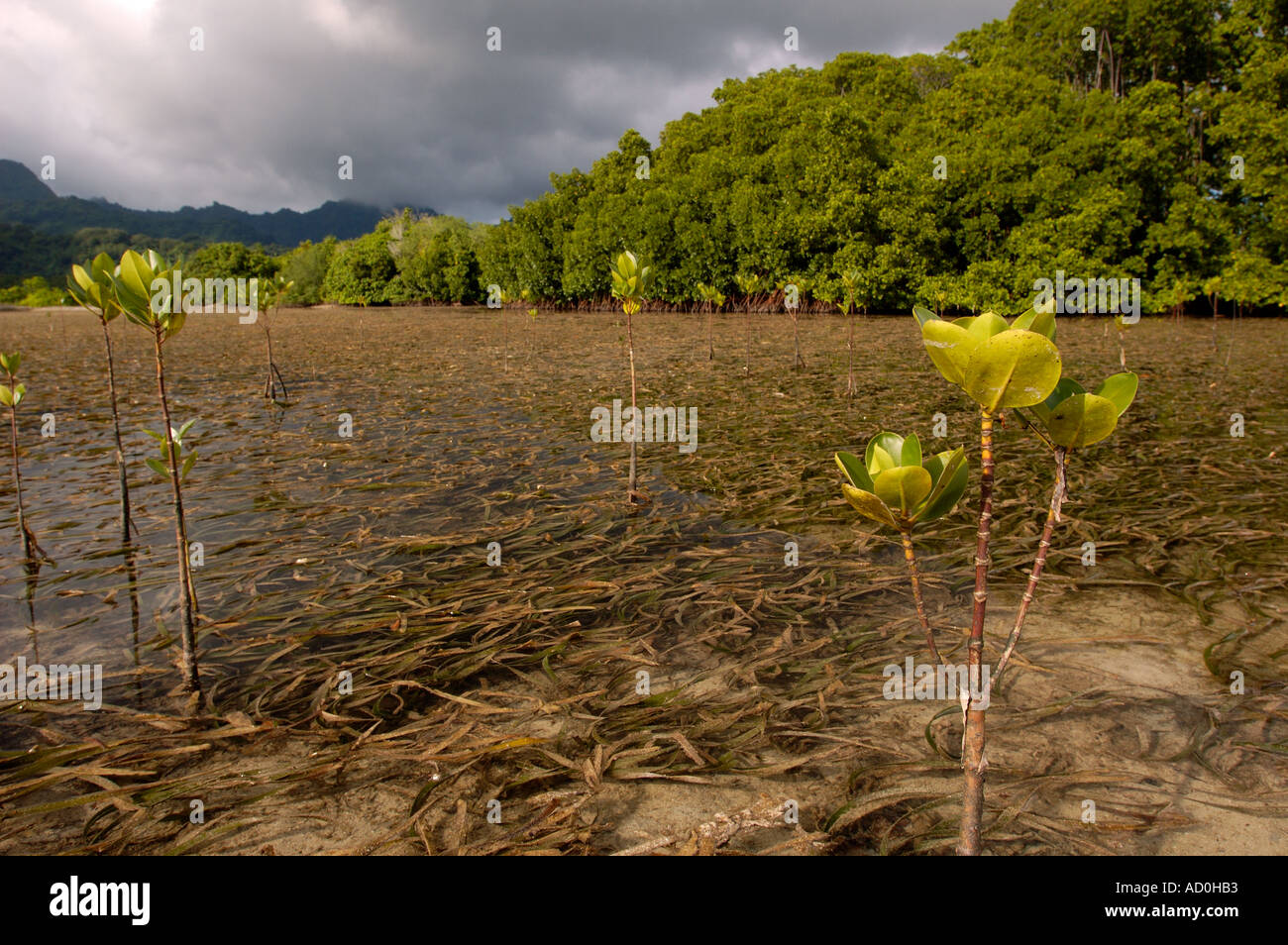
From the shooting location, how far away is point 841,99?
81.0ft

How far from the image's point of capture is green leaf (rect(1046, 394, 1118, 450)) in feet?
4.43

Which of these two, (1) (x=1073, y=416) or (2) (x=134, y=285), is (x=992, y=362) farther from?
(2) (x=134, y=285)

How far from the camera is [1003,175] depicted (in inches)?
875

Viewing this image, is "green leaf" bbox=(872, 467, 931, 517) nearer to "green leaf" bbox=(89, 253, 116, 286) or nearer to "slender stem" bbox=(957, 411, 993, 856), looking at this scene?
"slender stem" bbox=(957, 411, 993, 856)

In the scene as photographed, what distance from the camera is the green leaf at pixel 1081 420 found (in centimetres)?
135

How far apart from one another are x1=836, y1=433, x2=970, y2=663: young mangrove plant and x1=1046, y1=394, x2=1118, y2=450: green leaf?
20 centimetres

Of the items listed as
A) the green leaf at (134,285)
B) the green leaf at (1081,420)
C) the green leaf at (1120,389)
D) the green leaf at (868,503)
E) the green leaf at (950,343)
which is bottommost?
the green leaf at (868,503)

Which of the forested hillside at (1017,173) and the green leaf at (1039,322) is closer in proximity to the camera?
the green leaf at (1039,322)

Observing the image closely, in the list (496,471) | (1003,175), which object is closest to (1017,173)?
(1003,175)

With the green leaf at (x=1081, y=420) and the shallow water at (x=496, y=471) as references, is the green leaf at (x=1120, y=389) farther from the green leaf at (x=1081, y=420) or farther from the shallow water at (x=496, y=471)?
the shallow water at (x=496, y=471)

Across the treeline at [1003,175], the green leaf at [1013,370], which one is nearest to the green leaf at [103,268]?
the green leaf at [1013,370]

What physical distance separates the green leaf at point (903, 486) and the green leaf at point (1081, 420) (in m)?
0.28

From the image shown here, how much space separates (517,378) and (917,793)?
9716 mm

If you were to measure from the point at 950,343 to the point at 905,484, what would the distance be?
0.32m
